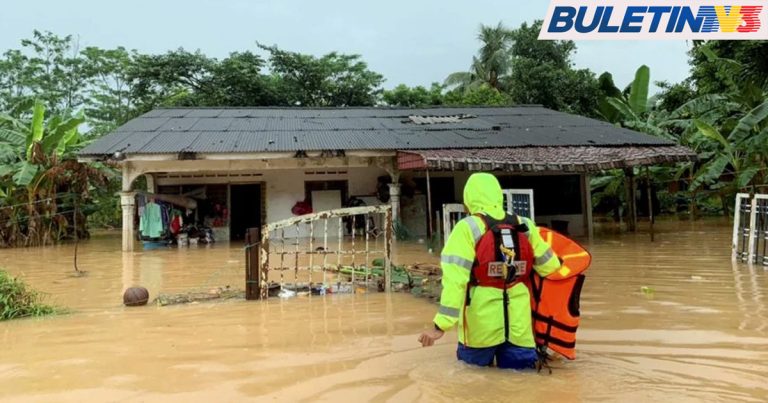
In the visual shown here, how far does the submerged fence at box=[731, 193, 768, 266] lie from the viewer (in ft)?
28.0

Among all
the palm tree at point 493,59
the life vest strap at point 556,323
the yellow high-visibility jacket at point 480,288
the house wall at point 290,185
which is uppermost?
the palm tree at point 493,59

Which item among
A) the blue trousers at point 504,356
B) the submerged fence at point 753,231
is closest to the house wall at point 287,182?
the submerged fence at point 753,231

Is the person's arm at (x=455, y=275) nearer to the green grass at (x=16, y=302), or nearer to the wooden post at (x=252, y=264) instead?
the wooden post at (x=252, y=264)

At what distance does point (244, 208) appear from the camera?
17062 millimetres

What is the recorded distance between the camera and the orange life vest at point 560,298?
11.6ft

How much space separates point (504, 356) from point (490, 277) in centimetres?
57

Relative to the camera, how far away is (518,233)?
334cm

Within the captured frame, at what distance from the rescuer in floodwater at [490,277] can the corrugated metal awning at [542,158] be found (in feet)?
27.5

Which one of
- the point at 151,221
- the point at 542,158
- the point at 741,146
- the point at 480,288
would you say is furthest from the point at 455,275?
the point at 741,146

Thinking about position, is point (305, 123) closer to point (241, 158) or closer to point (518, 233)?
point (241, 158)

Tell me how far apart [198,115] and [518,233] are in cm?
1564

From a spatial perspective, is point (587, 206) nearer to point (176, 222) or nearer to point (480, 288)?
point (176, 222)

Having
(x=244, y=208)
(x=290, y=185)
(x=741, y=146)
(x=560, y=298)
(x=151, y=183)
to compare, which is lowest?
(x=560, y=298)

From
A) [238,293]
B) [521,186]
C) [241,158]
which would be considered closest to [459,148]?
[521,186]
